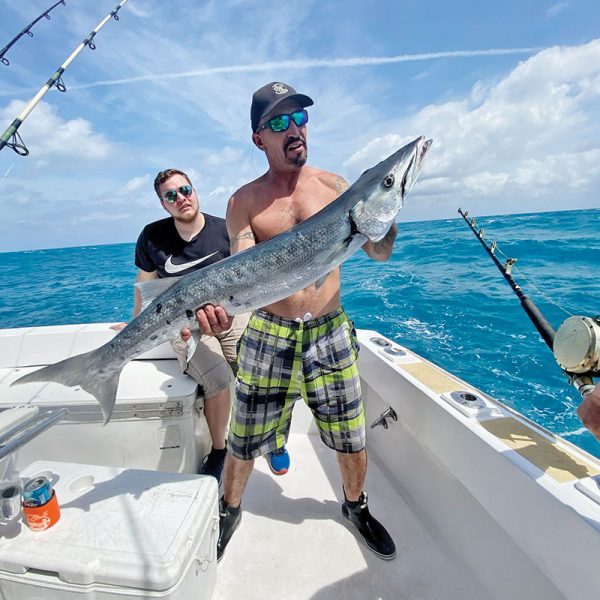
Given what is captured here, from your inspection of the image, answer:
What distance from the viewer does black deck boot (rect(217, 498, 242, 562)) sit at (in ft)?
8.28

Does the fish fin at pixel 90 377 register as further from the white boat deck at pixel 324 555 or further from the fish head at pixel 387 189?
the fish head at pixel 387 189

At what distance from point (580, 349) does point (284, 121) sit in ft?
6.67

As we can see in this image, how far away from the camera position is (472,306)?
33.3ft

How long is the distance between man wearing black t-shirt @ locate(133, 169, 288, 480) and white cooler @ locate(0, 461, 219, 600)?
4.03 ft

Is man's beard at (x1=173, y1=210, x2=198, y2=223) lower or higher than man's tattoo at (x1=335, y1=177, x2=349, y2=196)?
lower

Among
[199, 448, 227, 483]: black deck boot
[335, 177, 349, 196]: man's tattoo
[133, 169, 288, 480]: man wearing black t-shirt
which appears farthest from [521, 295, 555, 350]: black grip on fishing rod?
[199, 448, 227, 483]: black deck boot

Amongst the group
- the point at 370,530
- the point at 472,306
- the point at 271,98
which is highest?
the point at 271,98

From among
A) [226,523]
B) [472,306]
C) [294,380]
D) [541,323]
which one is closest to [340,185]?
[294,380]

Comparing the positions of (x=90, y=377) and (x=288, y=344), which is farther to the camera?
(x=288, y=344)

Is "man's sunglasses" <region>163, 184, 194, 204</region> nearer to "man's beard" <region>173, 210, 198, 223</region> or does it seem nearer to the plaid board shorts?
"man's beard" <region>173, 210, 198, 223</region>

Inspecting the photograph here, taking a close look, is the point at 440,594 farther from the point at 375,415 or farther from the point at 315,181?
the point at 315,181

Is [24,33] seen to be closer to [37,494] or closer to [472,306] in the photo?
[37,494]

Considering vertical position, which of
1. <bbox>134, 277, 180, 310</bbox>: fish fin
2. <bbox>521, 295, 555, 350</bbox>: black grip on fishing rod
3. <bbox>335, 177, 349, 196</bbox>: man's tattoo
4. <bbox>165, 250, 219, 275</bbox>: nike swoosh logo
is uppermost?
<bbox>335, 177, 349, 196</bbox>: man's tattoo

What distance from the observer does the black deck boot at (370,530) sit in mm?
2501
